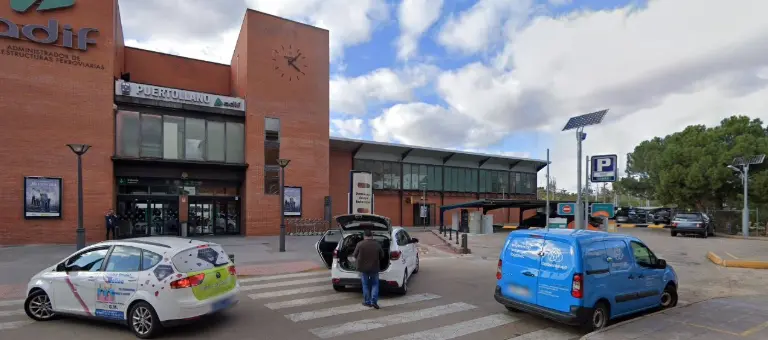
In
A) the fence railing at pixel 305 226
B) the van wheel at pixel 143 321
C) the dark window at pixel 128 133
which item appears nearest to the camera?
the van wheel at pixel 143 321

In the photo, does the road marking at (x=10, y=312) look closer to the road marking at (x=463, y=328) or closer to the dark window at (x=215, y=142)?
the road marking at (x=463, y=328)

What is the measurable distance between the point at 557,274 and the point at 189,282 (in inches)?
220

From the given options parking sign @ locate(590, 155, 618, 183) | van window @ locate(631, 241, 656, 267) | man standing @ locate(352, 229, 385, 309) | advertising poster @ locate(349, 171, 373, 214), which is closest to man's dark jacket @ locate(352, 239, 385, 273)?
man standing @ locate(352, 229, 385, 309)

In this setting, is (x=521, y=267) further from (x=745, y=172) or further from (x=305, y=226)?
(x=745, y=172)

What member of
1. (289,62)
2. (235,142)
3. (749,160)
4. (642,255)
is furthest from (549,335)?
(749,160)

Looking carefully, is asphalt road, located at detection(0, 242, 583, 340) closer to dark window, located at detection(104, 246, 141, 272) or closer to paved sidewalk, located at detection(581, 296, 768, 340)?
paved sidewalk, located at detection(581, 296, 768, 340)

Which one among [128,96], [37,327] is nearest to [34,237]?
[128,96]

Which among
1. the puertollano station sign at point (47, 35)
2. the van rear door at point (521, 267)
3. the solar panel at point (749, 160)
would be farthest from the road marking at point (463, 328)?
the solar panel at point (749, 160)

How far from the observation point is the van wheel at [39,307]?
738 cm

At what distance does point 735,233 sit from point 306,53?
113 ft

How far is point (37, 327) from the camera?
7.02 m

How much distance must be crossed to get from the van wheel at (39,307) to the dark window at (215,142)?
20.2m

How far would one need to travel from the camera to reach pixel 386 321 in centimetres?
754

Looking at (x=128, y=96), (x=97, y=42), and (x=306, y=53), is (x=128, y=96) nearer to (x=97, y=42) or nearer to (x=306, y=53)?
(x=97, y=42)
